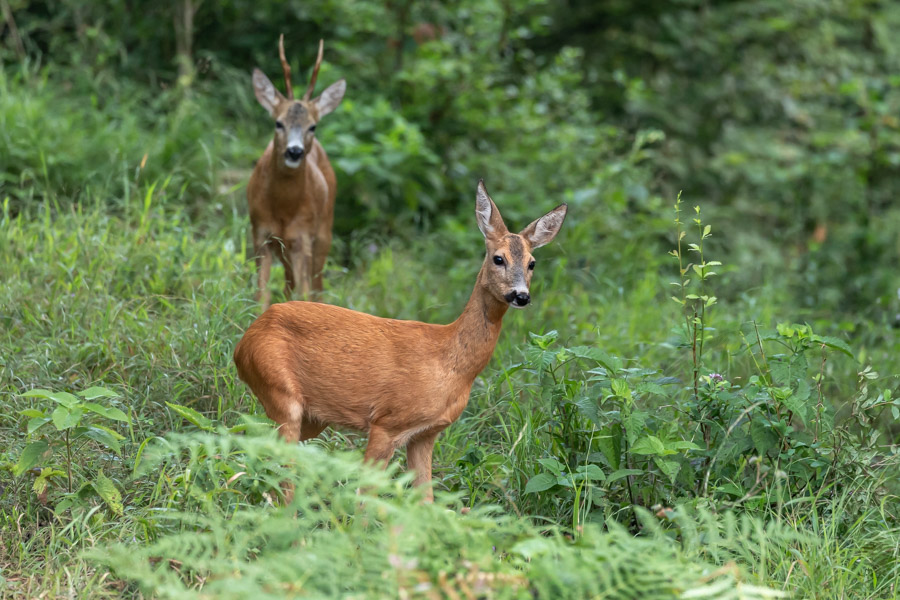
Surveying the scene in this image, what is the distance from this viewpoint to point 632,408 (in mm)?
4293

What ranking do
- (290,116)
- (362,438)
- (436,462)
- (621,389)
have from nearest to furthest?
(621,389) < (436,462) < (362,438) < (290,116)

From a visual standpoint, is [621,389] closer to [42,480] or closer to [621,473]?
[621,473]

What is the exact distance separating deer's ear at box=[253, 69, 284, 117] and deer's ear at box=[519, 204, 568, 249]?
2283mm

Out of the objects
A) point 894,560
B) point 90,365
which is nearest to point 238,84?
point 90,365

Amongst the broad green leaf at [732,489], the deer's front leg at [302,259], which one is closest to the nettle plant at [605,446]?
the broad green leaf at [732,489]

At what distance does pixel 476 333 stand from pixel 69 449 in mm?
1549

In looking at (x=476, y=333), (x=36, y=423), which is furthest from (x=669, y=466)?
(x=36, y=423)

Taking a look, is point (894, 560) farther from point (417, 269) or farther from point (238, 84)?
point (238, 84)

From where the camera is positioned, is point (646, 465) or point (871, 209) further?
point (871, 209)

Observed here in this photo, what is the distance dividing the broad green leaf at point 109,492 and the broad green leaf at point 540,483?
1446 millimetres

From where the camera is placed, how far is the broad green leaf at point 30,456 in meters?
3.54

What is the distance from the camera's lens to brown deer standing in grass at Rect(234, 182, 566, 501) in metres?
3.89

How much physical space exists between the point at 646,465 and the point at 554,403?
1.42ft

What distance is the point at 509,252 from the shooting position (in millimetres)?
3936
